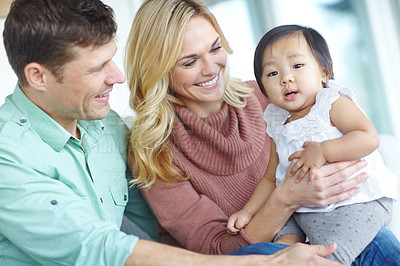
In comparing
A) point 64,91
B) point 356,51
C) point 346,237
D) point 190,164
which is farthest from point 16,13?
point 356,51

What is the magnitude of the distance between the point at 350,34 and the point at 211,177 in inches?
105

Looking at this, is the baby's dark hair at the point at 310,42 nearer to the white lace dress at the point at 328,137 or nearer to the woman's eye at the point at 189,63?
the white lace dress at the point at 328,137

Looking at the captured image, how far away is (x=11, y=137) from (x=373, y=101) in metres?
3.40

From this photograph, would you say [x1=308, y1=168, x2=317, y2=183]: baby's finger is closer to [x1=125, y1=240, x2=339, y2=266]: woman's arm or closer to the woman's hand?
the woman's hand

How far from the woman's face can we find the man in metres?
0.33

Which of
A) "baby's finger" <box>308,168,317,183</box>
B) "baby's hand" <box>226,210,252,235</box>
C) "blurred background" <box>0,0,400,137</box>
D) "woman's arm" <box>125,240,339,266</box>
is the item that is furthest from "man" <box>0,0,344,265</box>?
"blurred background" <box>0,0,400,137</box>

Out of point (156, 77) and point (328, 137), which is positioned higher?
point (156, 77)

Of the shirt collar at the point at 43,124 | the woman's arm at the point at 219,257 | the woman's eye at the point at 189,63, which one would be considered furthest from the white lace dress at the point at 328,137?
the shirt collar at the point at 43,124

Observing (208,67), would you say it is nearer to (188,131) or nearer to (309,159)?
(188,131)

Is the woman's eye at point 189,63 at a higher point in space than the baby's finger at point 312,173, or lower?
higher

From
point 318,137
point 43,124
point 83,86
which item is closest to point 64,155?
point 43,124

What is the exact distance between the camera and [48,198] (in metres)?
1.40

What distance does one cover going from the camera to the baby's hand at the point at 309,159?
1530mm

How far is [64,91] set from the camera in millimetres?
1634
